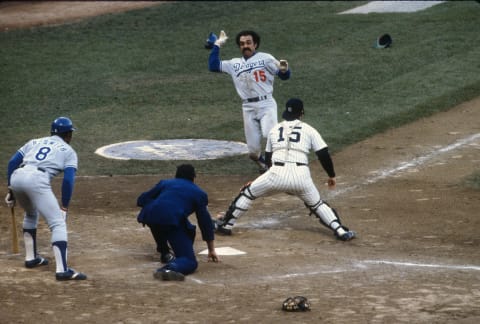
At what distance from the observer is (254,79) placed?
16.7 metres

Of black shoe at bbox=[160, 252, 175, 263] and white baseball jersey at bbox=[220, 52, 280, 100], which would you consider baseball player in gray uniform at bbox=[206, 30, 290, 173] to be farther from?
black shoe at bbox=[160, 252, 175, 263]

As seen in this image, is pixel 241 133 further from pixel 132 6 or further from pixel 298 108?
pixel 132 6

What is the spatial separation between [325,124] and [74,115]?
5.03 metres

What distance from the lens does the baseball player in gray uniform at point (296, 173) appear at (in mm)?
13500

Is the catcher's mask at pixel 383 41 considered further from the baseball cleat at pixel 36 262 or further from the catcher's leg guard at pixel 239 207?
the baseball cleat at pixel 36 262

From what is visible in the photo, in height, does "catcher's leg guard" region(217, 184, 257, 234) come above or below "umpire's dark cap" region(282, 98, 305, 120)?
below

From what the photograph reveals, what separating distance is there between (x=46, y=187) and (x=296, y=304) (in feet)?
10.2

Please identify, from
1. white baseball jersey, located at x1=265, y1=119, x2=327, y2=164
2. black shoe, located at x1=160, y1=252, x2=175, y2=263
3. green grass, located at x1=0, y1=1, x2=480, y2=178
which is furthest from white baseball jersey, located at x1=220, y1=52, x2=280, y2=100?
black shoe, located at x1=160, y1=252, x2=175, y2=263

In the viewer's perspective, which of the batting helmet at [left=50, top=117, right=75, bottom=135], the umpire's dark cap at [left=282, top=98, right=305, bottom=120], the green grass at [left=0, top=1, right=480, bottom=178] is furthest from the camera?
the green grass at [left=0, top=1, right=480, bottom=178]

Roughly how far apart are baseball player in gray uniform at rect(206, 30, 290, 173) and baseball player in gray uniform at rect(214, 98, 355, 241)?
9.38 feet

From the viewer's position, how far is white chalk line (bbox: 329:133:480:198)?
54.1 ft

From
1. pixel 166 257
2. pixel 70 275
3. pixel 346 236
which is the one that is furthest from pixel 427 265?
pixel 70 275

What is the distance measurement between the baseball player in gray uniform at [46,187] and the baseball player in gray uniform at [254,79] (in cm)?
473

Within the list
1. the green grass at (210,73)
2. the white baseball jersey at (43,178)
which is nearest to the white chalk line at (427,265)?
the white baseball jersey at (43,178)
